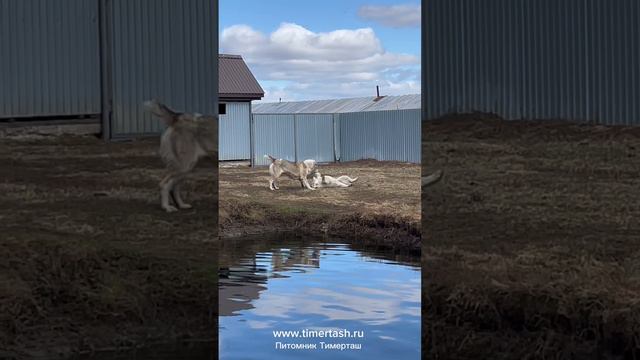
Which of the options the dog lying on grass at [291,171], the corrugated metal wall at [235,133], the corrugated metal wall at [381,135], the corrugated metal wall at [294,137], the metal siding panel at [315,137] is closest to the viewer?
the dog lying on grass at [291,171]

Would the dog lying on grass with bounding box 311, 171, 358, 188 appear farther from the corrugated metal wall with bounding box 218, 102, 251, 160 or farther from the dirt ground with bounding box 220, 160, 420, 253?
the corrugated metal wall with bounding box 218, 102, 251, 160

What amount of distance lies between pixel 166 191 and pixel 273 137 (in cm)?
1419

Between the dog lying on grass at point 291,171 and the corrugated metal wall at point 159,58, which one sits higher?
the corrugated metal wall at point 159,58

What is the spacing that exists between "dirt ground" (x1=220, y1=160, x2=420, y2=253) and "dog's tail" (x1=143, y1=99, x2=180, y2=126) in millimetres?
4800

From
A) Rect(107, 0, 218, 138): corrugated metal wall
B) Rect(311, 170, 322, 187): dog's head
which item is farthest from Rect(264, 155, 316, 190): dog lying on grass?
Rect(107, 0, 218, 138): corrugated metal wall

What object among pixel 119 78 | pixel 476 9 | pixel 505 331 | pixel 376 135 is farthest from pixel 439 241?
pixel 376 135

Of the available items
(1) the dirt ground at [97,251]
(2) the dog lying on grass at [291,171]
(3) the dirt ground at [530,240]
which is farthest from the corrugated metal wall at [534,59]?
(2) the dog lying on grass at [291,171]

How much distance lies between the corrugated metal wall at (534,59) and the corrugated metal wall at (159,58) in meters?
1.64

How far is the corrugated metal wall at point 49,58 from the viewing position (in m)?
5.56

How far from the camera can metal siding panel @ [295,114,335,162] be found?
805 inches

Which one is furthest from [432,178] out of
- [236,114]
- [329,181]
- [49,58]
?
[236,114]

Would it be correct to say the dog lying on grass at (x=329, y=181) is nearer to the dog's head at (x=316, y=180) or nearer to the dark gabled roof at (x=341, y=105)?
the dog's head at (x=316, y=180)

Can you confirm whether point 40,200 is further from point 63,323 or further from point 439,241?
point 439,241

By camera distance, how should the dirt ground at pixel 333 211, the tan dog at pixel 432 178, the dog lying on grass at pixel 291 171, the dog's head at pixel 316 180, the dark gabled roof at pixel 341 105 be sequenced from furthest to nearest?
the dark gabled roof at pixel 341 105
the dog's head at pixel 316 180
the dog lying on grass at pixel 291 171
the dirt ground at pixel 333 211
the tan dog at pixel 432 178
